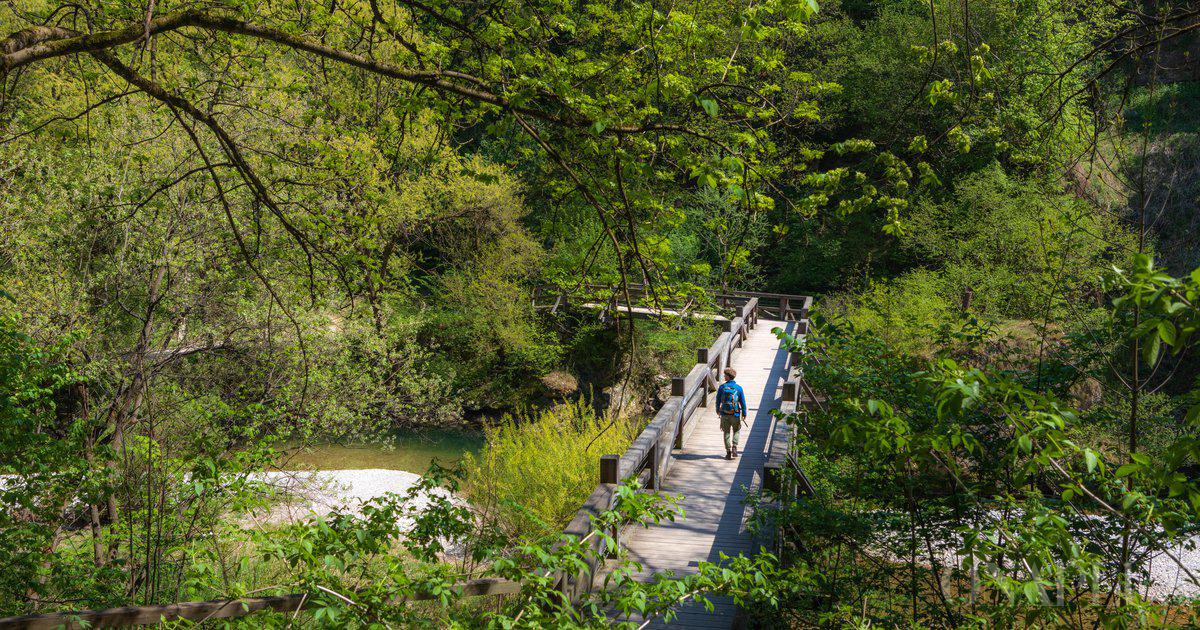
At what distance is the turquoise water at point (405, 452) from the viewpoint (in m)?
19.1

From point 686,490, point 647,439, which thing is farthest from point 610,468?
point 686,490

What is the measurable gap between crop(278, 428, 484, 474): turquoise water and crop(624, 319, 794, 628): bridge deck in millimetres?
8383

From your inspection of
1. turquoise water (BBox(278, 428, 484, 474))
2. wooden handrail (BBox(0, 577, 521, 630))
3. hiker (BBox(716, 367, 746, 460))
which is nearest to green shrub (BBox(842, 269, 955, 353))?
hiker (BBox(716, 367, 746, 460))

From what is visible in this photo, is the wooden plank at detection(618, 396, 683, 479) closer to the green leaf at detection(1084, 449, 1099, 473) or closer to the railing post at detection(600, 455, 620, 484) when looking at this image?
the railing post at detection(600, 455, 620, 484)

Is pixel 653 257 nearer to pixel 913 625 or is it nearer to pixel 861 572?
pixel 913 625

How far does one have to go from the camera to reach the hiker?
378 inches

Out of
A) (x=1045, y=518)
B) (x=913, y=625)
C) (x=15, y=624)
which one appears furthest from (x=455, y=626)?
(x=913, y=625)

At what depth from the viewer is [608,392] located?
23984 millimetres

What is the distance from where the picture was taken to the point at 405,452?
20.6 meters

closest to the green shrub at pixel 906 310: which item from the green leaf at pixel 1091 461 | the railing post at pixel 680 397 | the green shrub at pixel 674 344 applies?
the green shrub at pixel 674 344

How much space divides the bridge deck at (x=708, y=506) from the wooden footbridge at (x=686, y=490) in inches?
0.4

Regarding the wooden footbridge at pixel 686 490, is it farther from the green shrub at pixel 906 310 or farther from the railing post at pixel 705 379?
the green shrub at pixel 906 310

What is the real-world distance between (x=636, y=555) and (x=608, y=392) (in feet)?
54.5

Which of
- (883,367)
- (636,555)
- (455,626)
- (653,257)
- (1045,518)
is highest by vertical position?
(653,257)
